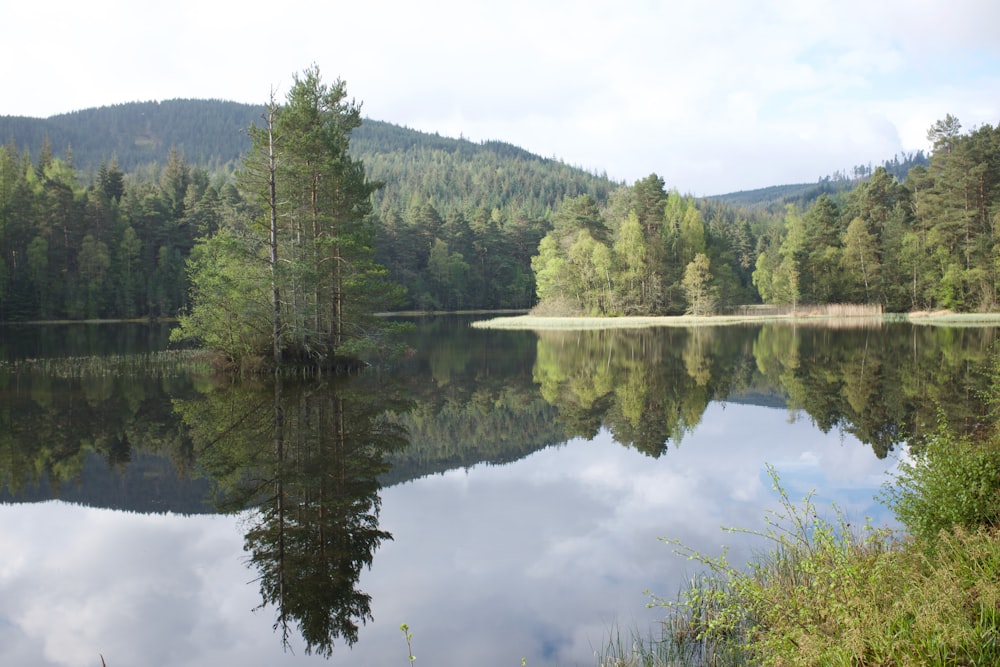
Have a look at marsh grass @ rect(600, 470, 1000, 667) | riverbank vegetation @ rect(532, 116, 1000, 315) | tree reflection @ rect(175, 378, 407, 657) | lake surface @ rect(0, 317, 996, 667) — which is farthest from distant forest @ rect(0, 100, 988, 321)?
marsh grass @ rect(600, 470, 1000, 667)

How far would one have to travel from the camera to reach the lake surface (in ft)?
23.0

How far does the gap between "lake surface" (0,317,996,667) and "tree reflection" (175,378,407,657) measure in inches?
2.0

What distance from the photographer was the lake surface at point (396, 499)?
7.00m

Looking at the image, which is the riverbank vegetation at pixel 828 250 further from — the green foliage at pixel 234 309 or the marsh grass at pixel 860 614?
the marsh grass at pixel 860 614

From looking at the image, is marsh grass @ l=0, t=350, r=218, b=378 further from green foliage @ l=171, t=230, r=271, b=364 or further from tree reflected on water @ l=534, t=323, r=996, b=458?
tree reflected on water @ l=534, t=323, r=996, b=458

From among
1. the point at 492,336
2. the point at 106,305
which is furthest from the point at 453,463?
the point at 106,305

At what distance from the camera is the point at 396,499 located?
36.6ft

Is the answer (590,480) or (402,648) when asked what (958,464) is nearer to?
(402,648)

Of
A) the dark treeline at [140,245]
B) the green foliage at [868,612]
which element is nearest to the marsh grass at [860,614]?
the green foliage at [868,612]

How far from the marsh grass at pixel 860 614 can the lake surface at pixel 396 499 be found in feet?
2.18

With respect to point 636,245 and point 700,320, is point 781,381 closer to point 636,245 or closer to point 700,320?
point 700,320

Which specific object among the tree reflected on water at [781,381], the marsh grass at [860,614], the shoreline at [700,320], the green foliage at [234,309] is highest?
the green foliage at [234,309]

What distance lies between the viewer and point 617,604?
7336mm

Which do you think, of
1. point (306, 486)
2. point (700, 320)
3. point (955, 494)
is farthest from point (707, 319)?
point (955, 494)
